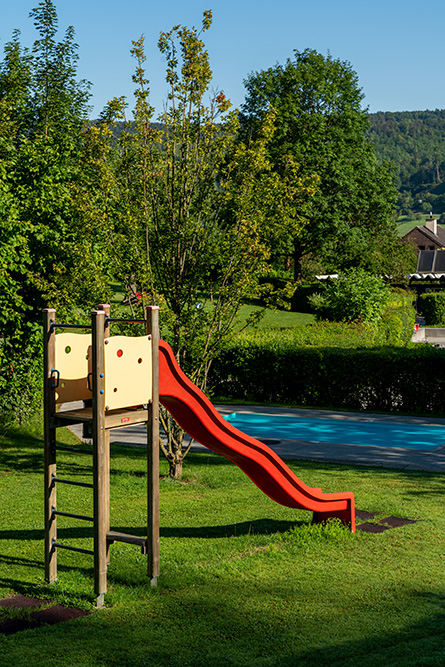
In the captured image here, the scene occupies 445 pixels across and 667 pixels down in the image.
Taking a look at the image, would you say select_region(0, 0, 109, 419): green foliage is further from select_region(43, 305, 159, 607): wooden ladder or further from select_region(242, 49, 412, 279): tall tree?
select_region(242, 49, 412, 279): tall tree

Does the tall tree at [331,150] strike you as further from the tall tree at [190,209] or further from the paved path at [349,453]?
the tall tree at [190,209]

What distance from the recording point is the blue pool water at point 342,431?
592 inches

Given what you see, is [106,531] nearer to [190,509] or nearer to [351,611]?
[351,611]

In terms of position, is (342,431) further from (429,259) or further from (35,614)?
(429,259)

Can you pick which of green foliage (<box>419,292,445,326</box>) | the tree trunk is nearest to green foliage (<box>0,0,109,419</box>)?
the tree trunk

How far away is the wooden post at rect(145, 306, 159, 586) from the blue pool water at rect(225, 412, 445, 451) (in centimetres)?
863

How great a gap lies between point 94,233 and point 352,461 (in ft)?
19.9

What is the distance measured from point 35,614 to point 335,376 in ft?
47.5

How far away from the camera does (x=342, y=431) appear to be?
1633cm

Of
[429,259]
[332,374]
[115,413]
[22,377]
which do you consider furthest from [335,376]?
[429,259]

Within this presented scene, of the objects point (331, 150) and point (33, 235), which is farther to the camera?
point (331, 150)

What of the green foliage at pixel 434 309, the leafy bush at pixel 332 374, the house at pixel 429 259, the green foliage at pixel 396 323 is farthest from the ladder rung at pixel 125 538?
the house at pixel 429 259

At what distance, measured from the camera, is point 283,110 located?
42.5 meters

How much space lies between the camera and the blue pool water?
15047 millimetres
